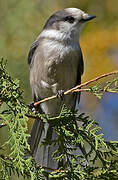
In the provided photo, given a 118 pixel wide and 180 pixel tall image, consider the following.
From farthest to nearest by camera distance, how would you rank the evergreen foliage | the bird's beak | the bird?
the bird's beak → the bird → the evergreen foliage

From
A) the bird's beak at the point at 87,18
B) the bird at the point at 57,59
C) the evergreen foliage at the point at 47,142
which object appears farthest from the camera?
the bird's beak at the point at 87,18

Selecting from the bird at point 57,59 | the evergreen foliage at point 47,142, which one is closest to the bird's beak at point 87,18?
the bird at point 57,59

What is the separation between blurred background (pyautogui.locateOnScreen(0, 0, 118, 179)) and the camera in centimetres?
398

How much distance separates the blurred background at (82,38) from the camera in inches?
157

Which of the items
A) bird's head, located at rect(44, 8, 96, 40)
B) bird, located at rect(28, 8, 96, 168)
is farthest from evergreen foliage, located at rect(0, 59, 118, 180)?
bird's head, located at rect(44, 8, 96, 40)

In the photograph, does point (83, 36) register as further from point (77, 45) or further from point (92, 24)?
point (77, 45)

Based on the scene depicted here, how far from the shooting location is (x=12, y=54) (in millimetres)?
3982

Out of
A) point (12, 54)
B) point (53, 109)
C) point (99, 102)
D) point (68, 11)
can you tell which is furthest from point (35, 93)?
point (99, 102)

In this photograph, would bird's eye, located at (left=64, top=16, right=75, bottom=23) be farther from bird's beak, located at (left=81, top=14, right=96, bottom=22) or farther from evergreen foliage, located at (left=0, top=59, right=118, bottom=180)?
evergreen foliage, located at (left=0, top=59, right=118, bottom=180)

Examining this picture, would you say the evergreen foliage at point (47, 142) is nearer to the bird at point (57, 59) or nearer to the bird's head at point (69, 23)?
the bird at point (57, 59)

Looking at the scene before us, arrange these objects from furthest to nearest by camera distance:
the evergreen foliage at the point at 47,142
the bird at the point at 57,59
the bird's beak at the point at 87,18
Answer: the bird's beak at the point at 87,18, the bird at the point at 57,59, the evergreen foliage at the point at 47,142

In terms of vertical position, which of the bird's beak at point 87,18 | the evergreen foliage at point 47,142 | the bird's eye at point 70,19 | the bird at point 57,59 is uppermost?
the bird's eye at point 70,19

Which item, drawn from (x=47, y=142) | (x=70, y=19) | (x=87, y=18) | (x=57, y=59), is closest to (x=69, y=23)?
(x=70, y=19)

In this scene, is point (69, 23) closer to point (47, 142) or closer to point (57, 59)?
point (57, 59)
